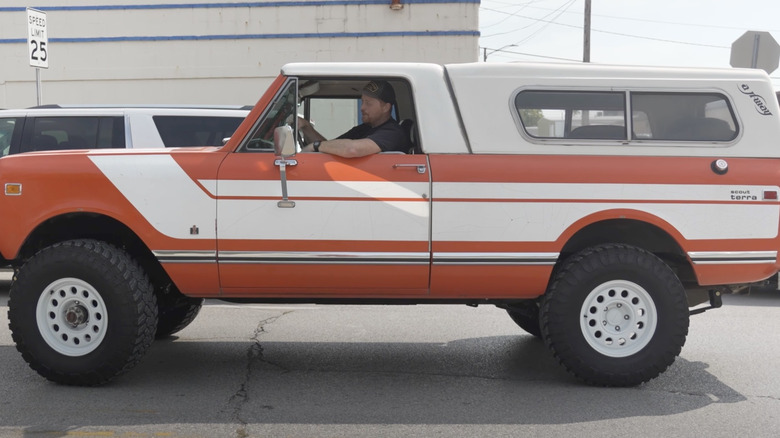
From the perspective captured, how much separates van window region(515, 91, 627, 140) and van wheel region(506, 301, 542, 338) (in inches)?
45.7

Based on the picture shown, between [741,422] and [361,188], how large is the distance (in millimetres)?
2560

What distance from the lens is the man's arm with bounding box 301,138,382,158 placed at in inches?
213

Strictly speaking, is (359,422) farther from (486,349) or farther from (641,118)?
(641,118)

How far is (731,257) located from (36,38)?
1003 cm

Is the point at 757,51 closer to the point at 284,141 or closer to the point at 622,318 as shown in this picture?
the point at 622,318

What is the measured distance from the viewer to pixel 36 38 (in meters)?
12.1

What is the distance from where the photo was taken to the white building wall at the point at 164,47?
58.7ft

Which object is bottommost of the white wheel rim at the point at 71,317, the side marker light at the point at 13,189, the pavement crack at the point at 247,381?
the pavement crack at the point at 247,381

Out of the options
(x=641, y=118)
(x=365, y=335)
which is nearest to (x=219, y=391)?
(x=365, y=335)

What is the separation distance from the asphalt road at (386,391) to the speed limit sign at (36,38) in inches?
247

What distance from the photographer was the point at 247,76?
Result: 712 inches

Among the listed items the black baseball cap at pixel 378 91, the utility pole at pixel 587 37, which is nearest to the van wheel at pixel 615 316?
the black baseball cap at pixel 378 91

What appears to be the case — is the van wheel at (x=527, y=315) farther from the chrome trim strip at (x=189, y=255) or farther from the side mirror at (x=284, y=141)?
the chrome trim strip at (x=189, y=255)

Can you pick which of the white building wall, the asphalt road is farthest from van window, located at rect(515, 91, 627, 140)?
the white building wall
